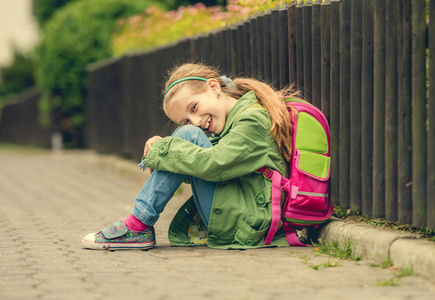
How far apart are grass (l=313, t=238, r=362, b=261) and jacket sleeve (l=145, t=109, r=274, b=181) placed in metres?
0.59

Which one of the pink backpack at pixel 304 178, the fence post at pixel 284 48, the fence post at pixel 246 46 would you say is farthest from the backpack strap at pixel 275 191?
the fence post at pixel 246 46

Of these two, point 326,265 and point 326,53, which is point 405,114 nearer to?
point 326,265

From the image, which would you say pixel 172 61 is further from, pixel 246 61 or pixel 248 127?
pixel 248 127

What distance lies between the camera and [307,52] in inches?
179

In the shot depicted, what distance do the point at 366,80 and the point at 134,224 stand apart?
1.55 metres

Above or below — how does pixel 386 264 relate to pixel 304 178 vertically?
below

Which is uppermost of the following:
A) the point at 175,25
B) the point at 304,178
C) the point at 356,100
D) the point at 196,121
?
the point at 175,25

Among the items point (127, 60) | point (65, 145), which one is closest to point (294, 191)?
point (127, 60)

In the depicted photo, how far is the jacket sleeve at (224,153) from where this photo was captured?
376cm

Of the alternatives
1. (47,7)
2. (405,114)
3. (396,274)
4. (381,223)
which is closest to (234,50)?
(381,223)

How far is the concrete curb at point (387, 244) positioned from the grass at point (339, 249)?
0.03 meters

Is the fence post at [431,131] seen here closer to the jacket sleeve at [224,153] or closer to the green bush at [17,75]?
the jacket sleeve at [224,153]

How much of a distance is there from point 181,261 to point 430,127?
4.82ft

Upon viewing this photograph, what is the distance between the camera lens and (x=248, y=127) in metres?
3.84
